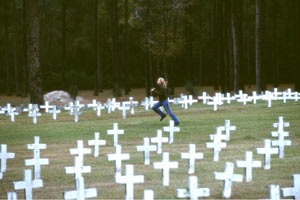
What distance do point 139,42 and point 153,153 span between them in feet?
152

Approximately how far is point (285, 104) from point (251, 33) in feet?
125

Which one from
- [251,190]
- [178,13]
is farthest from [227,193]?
[178,13]

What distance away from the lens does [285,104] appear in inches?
1125

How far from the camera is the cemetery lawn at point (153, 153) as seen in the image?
10078 millimetres

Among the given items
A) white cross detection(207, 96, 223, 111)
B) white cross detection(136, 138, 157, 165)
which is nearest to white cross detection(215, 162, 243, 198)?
white cross detection(136, 138, 157, 165)

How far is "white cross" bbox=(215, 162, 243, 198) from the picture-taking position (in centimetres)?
857

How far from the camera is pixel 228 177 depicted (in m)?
8.70

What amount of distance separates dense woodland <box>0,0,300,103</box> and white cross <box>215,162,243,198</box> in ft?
92.7

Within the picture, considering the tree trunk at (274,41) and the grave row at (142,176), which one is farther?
the tree trunk at (274,41)

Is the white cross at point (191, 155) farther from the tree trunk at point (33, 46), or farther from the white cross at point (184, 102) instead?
the tree trunk at point (33, 46)

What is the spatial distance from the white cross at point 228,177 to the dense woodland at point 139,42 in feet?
92.7

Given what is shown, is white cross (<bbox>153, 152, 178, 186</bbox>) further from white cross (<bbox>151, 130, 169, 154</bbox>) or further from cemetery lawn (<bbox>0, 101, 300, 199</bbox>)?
white cross (<bbox>151, 130, 169, 154</bbox>)

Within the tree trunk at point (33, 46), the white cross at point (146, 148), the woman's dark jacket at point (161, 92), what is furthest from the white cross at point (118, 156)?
the tree trunk at point (33, 46)

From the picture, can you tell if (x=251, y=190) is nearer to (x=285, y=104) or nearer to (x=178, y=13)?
(x=285, y=104)
